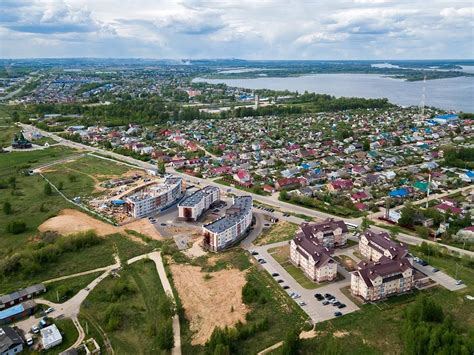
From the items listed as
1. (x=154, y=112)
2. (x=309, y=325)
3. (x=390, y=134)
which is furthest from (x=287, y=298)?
(x=154, y=112)

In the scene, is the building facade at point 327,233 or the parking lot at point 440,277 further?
the building facade at point 327,233

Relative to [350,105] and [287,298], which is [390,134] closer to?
[350,105]

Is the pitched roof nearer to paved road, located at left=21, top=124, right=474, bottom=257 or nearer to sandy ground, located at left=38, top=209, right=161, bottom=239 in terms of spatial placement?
paved road, located at left=21, top=124, right=474, bottom=257

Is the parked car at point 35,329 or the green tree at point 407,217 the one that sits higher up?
the green tree at point 407,217

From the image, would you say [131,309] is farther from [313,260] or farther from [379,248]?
[379,248]

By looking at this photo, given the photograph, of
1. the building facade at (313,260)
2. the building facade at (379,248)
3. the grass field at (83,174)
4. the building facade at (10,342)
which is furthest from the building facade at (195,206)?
the building facade at (10,342)

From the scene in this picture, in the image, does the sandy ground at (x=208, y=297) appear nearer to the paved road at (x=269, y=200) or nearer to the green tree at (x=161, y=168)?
the paved road at (x=269, y=200)

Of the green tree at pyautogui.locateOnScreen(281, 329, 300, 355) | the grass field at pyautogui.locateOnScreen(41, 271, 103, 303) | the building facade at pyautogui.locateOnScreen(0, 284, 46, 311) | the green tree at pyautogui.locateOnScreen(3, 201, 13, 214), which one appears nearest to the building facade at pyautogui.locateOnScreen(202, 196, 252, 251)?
the grass field at pyautogui.locateOnScreen(41, 271, 103, 303)
